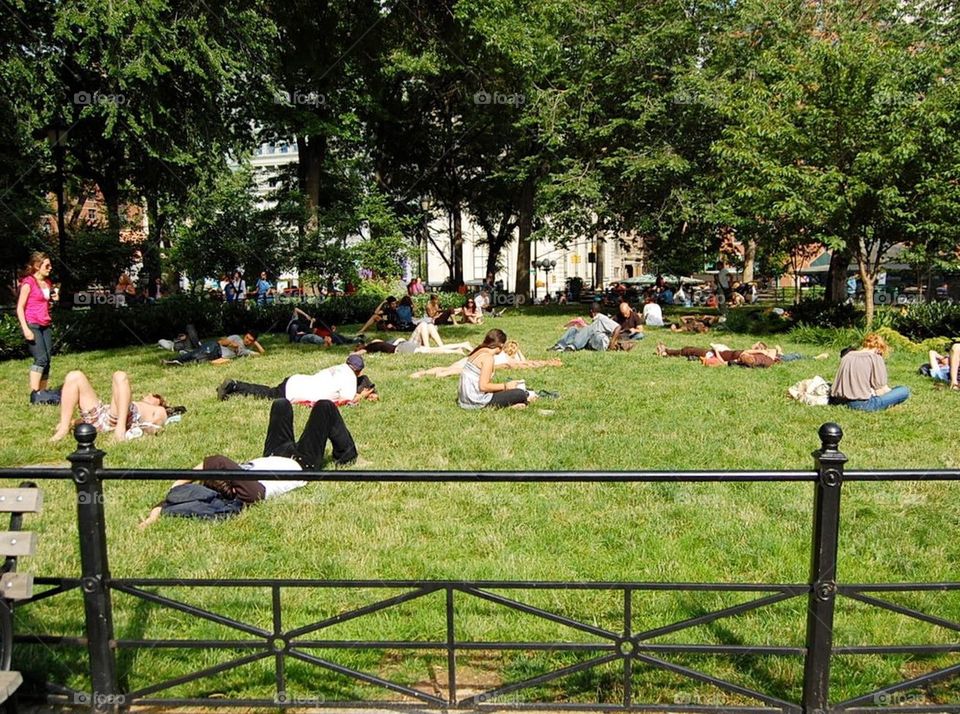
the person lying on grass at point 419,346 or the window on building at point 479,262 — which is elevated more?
the window on building at point 479,262

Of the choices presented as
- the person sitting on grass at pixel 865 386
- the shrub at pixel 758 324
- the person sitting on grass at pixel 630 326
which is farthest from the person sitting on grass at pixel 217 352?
the shrub at pixel 758 324

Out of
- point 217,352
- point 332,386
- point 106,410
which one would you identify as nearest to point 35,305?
point 106,410

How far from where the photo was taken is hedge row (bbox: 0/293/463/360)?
17062mm

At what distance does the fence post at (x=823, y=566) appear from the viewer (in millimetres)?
2652

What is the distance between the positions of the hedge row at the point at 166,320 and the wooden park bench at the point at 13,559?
1502 cm

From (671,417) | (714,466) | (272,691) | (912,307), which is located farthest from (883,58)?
(272,691)

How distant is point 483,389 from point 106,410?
4.38 metres

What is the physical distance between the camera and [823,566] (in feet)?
8.91

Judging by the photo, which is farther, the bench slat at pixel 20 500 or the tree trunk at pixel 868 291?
the tree trunk at pixel 868 291

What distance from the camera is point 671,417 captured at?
9.07 meters

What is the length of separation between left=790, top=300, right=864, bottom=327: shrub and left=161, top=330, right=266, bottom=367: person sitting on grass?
1352 centimetres

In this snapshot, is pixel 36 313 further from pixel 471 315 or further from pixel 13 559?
pixel 471 315

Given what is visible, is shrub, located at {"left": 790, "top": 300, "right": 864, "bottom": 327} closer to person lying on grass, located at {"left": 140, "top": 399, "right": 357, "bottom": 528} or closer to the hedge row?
the hedge row

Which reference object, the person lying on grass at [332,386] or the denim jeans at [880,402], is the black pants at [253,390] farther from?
the denim jeans at [880,402]
